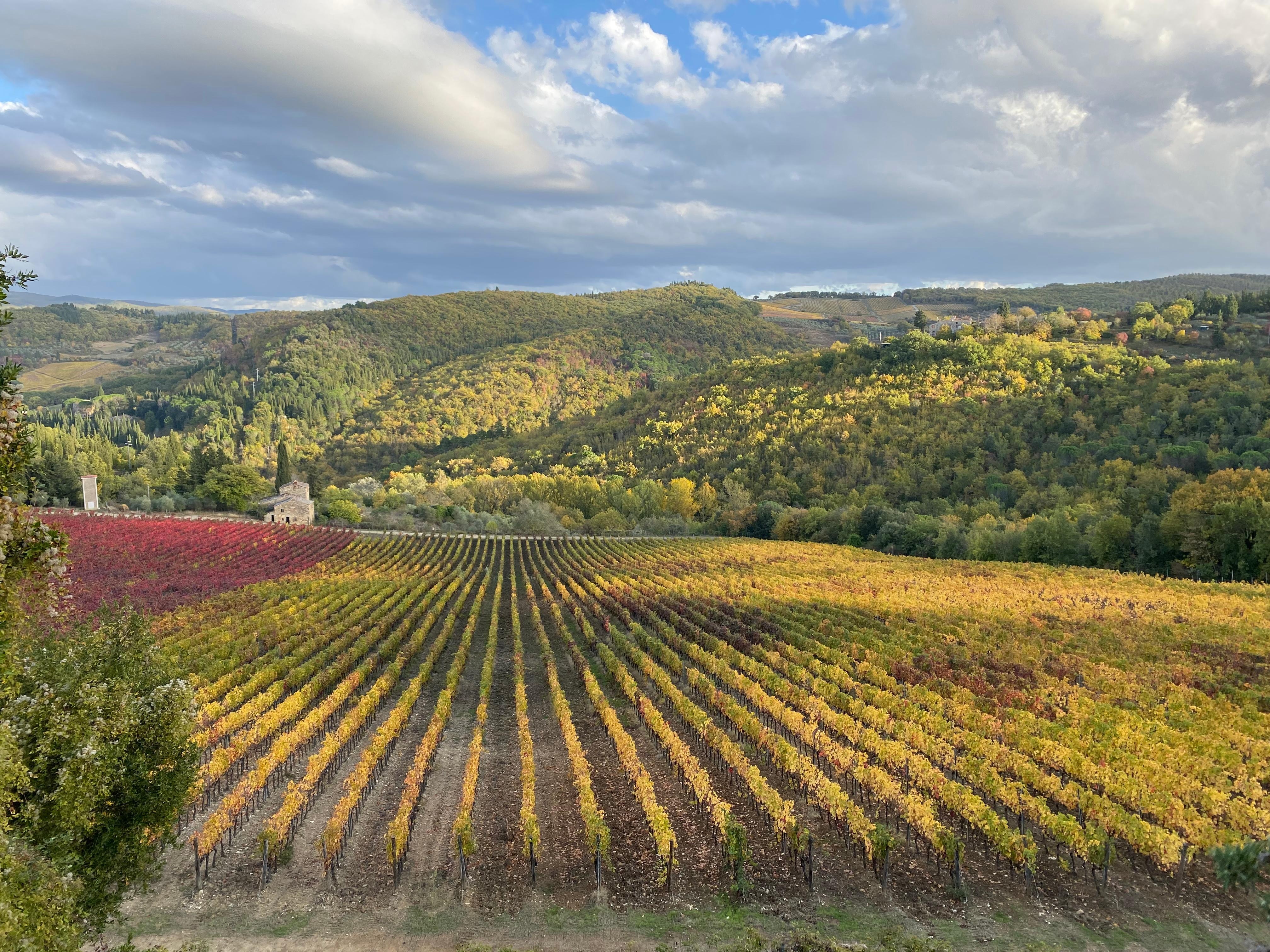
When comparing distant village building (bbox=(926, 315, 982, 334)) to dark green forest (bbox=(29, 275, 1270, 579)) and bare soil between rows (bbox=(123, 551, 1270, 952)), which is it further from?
bare soil between rows (bbox=(123, 551, 1270, 952))

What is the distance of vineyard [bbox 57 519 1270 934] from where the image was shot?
14.9 meters

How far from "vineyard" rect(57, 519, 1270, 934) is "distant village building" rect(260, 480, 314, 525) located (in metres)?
47.1

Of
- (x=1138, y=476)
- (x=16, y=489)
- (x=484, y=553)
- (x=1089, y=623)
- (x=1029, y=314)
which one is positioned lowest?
(x=484, y=553)

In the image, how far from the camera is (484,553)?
7356 cm

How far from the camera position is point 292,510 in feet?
275

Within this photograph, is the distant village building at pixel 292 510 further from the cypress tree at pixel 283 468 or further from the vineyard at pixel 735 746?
the vineyard at pixel 735 746

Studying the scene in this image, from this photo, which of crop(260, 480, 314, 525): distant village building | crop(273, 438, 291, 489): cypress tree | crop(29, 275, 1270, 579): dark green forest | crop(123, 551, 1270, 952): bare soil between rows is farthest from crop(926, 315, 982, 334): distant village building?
crop(123, 551, 1270, 952): bare soil between rows

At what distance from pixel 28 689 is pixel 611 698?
19.5 meters

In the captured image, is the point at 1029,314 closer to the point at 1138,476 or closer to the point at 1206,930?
the point at 1138,476

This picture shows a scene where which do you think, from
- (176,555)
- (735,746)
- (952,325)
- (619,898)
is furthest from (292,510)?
(952,325)

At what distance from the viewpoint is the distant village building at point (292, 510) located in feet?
273

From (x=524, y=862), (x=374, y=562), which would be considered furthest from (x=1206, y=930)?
(x=374, y=562)

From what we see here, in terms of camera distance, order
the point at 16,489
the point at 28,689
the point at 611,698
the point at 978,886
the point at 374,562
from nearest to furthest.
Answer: the point at 16,489, the point at 28,689, the point at 978,886, the point at 611,698, the point at 374,562

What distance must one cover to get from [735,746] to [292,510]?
3113 inches
